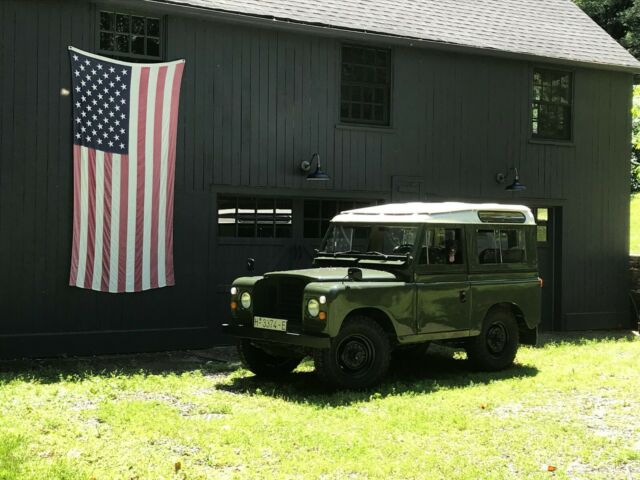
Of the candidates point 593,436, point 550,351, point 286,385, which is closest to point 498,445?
point 593,436

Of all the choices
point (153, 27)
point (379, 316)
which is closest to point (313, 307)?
point (379, 316)

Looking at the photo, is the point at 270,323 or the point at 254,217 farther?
the point at 254,217

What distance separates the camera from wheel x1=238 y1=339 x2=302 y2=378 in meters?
9.70

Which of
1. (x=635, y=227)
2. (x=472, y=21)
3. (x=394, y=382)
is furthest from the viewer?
(x=635, y=227)

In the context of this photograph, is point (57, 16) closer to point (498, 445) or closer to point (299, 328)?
point (299, 328)

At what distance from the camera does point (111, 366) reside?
10.6 metres

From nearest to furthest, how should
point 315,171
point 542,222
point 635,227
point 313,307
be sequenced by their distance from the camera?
point 313,307 < point 315,171 < point 542,222 < point 635,227

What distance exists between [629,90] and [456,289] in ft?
30.7

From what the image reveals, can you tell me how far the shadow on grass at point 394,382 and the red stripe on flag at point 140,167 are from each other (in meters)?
2.86

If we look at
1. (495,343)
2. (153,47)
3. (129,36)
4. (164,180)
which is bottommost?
(495,343)

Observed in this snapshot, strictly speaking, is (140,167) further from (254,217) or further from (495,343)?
(495,343)

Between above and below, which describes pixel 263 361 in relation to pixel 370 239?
below

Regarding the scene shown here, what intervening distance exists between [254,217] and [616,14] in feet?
112

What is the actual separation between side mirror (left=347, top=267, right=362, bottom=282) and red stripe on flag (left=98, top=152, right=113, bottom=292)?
4.25 meters
